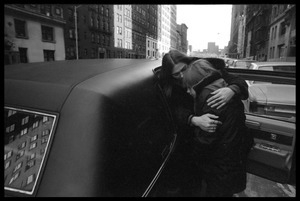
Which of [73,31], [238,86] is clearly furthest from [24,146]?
[73,31]

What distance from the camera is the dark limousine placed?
856 millimetres

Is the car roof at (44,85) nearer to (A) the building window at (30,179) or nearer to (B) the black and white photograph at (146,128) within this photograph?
(B) the black and white photograph at (146,128)

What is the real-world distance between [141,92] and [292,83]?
180 cm

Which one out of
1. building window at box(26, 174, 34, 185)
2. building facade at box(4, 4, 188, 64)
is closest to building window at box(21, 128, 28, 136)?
building window at box(26, 174, 34, 185)

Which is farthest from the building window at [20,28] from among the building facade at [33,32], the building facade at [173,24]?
the building facade at [173,24]

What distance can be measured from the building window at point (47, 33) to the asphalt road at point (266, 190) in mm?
32878

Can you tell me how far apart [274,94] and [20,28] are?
31537 millimetres

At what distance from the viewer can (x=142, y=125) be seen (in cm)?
119

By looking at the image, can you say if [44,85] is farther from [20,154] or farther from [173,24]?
[173,24]

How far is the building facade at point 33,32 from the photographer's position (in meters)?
24.2

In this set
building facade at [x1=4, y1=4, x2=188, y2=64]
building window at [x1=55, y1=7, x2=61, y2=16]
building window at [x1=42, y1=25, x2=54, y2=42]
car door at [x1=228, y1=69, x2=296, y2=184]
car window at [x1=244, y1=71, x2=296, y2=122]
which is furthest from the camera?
building window at [x1=55, y1=7, x2=61, y2=16]

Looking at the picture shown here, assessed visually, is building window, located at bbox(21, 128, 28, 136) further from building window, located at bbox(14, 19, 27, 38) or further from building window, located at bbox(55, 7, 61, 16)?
building window, located at bbox(55, 7, 61, 16)

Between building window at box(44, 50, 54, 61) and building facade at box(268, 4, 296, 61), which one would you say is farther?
building window at box(44, 50, 54, 61)
